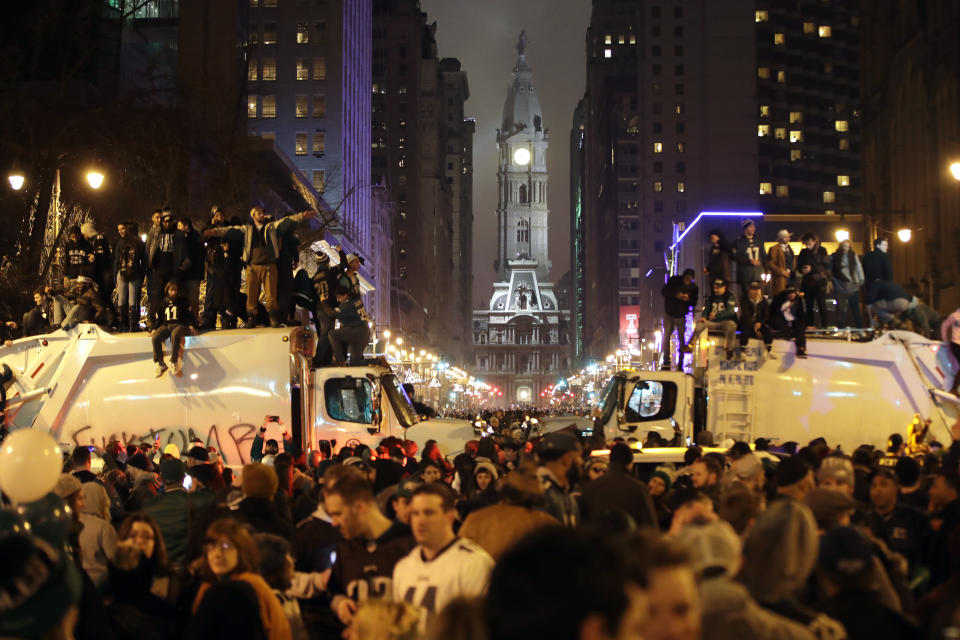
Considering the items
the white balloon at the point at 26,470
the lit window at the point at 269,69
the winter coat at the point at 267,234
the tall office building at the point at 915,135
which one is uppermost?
the lit window at the point at 269,69

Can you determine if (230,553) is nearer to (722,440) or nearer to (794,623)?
(794,623)

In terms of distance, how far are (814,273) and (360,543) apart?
15.2m

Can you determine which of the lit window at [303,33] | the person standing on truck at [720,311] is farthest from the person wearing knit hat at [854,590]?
the lit window at [303,33]

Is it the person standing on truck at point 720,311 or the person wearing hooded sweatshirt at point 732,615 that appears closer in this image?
the person wearing hooded sweatshirt at point 732,615

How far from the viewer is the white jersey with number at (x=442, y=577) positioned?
519 cm

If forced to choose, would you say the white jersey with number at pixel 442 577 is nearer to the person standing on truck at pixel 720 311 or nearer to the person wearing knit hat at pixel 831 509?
the person wearing knit hat at pixel 831 509

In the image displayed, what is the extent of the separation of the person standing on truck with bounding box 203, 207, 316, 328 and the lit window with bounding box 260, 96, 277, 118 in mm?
76376

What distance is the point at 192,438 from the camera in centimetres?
1739

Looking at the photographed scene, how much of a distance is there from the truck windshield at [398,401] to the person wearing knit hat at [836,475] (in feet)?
35.1

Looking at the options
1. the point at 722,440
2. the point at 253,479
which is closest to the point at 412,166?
the point at 722,440

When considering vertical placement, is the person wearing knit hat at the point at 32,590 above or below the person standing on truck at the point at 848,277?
below

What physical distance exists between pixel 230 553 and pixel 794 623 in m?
2.89

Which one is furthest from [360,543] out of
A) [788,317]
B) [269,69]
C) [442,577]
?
[269,69]

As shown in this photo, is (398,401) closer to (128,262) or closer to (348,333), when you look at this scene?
(348,333)
